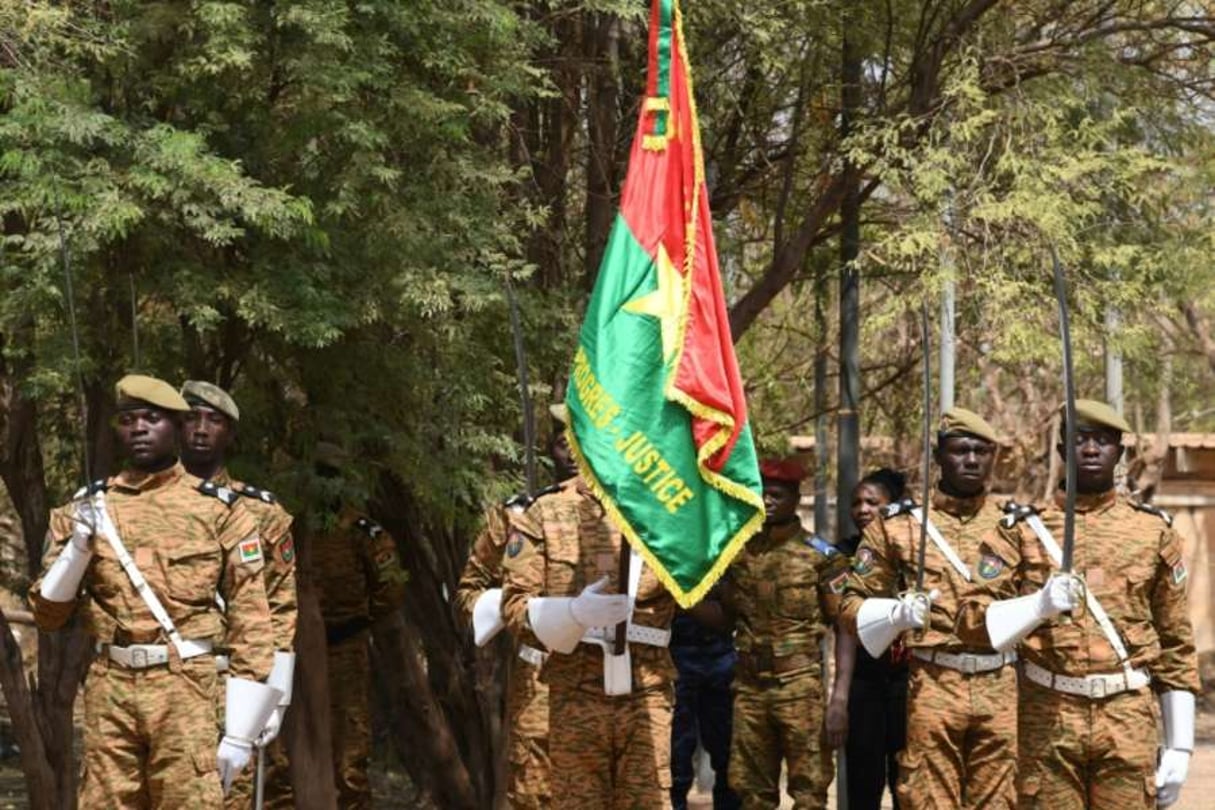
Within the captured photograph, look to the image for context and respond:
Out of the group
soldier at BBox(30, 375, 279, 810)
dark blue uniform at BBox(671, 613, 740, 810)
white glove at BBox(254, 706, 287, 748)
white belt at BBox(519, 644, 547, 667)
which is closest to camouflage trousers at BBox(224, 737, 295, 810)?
dark blue uniform at BBox(671, 613, 740, 810)

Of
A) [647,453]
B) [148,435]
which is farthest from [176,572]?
[647,453]

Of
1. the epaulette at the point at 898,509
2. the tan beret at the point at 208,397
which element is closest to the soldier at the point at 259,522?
the tan beret at the point at 208,397

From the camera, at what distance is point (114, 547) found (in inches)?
305

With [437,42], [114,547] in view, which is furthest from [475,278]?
[114,547]

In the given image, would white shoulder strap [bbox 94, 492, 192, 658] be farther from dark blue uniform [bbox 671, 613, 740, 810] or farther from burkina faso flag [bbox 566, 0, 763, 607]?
dark blue uniform [bbox 671, 613, 740, 810]

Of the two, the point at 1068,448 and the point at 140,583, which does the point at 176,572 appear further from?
the point at 1068,448

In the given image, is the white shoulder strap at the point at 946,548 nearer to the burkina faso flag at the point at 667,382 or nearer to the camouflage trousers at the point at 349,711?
the burkina faso flag at the point at 667,382

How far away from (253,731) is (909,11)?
662cm

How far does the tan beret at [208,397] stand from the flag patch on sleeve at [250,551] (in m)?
1.05

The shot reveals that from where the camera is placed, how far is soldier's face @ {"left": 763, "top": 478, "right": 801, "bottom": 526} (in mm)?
9922

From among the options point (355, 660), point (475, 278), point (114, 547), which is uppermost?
point (475, 278)

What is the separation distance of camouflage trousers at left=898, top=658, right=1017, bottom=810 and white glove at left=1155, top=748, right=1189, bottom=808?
27.2 inches

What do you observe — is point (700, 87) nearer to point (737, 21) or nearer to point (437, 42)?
point (737, 21)

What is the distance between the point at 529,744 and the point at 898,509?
1.72 m
